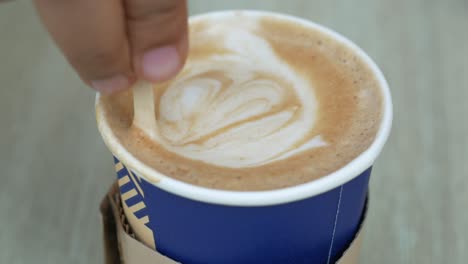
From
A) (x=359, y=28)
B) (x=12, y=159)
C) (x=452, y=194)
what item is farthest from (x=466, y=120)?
(x=12, y=159)

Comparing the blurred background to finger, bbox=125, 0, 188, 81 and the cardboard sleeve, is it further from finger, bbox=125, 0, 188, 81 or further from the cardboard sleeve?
finger, bbox=125, 0, 188, 81

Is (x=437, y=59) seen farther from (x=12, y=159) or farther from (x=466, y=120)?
(x=12, y=159)

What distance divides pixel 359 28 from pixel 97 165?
71 cm

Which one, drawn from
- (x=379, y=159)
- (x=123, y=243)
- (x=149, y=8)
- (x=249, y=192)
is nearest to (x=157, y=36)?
(x=149, y=8)

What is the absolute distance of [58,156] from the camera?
1.07 m

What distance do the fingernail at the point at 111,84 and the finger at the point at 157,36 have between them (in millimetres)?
18

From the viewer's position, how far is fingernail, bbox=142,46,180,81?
0.52 metres

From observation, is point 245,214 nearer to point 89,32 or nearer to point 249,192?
point 249,192

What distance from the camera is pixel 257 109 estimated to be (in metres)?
0.73

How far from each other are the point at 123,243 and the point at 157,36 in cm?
35

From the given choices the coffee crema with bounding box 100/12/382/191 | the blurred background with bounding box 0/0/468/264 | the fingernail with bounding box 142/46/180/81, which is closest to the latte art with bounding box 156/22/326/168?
the coffee crema with bounding box 100/12/382/191

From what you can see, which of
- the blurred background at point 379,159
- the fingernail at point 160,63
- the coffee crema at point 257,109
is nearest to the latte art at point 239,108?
the coffee crema at point 257,109

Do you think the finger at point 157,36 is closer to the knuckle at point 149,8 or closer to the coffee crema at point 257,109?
the knuckle at point 149,8

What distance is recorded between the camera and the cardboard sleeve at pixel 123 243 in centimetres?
68
